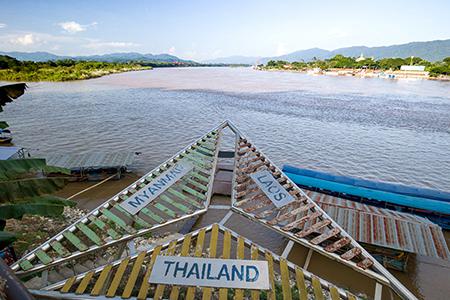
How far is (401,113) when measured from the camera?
1319 inches

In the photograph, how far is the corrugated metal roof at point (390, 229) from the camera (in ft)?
25.3

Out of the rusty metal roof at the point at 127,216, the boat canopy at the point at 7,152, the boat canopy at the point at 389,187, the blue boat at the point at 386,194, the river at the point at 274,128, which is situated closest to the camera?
the rusty metal roof at the point at 127,216

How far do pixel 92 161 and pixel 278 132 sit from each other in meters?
15.9

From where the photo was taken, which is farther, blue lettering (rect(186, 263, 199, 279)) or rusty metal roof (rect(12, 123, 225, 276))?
rusty metal roof (rect(12, 123, 225, 276))

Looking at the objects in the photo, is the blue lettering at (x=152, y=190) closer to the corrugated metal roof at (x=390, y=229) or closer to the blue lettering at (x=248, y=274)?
the blue lettering at (x=248, y=274)

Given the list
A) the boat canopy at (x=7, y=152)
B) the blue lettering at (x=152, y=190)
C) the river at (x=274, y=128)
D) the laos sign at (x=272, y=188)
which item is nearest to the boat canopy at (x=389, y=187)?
the river at (x=274, y=128)

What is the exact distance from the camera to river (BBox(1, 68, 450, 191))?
733 inches

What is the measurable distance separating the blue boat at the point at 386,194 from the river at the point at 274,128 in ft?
14.4

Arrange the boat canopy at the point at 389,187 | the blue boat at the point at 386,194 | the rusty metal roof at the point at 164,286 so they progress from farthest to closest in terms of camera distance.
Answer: the boat canopy at the point at 389,187 < the blue boat at the point at 386,194 < the rusty metal roof at the point at 164,286

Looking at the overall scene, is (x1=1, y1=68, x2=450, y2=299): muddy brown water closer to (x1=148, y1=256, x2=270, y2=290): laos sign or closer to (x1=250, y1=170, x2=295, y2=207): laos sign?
(x1=250, y1=170, x2=295, y2=207): laos sign

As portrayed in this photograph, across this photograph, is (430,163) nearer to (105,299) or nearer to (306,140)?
(306,140)

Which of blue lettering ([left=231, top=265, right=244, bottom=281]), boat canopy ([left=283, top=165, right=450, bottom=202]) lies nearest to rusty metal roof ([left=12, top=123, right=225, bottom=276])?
blue lettering ([left=231, top=265, right=244, bottom=281])

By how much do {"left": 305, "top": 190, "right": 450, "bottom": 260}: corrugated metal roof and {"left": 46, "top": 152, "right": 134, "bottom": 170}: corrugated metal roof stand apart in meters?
10.1

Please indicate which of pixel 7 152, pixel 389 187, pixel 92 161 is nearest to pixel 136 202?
pixel 92 161
